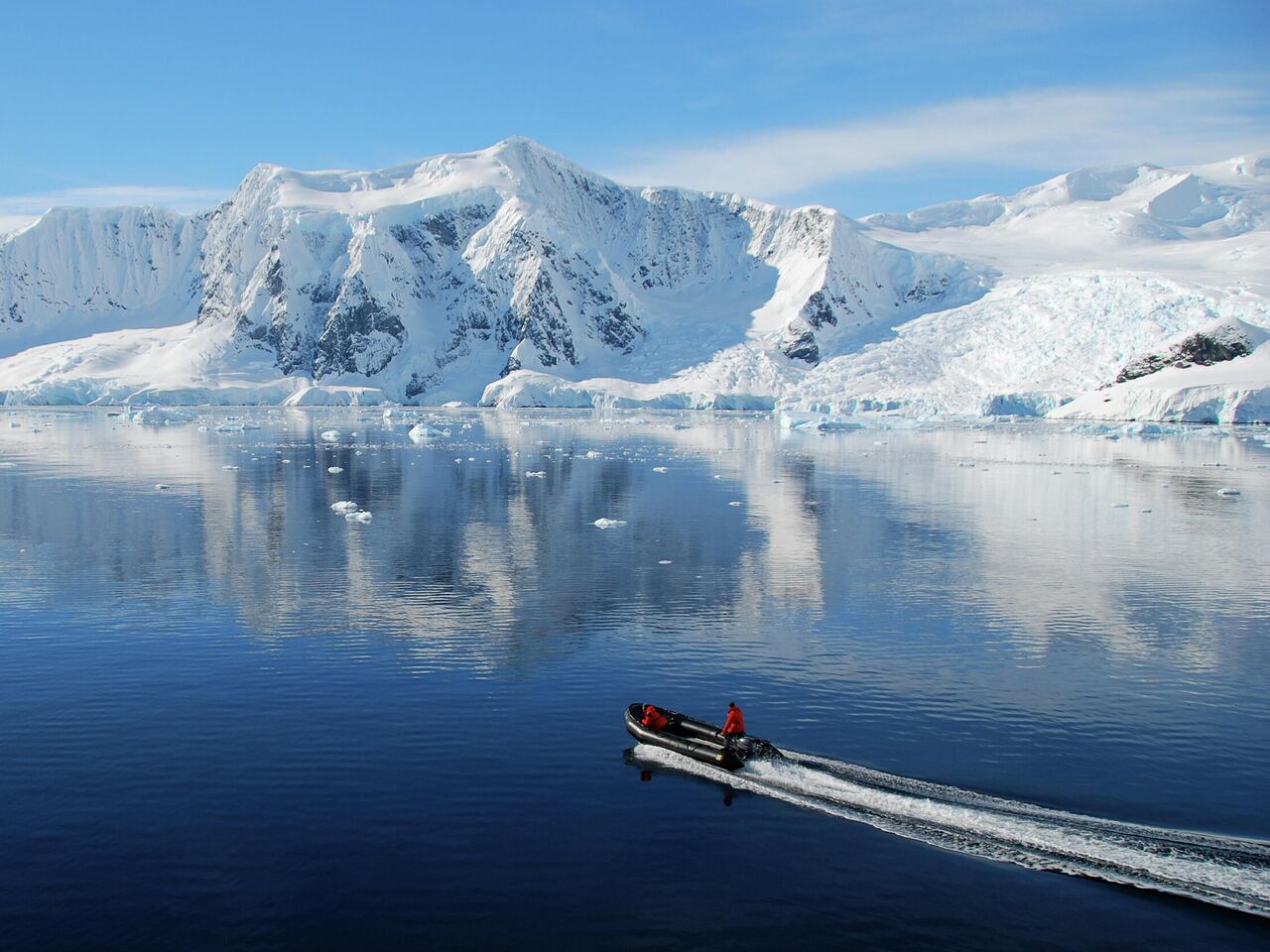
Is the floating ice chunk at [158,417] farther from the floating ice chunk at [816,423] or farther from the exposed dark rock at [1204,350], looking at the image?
the exposed dark rock at [1204,350]

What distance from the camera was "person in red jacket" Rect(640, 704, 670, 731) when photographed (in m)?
19.2

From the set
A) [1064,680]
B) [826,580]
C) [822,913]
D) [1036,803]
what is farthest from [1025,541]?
[822,913]

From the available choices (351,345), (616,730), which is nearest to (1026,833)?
(616,730)

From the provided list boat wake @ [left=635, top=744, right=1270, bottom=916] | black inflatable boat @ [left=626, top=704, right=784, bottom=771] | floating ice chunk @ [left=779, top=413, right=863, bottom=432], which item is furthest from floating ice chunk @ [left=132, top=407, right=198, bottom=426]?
boat wake @ [left=635, top=744, right=1270, bottom=916]

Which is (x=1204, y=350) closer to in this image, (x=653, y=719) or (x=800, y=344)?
(x=800, y=344)

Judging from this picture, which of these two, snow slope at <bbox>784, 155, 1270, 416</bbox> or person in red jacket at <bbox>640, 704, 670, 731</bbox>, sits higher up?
snow slope at <bbox>784, 155, 1270, 416</bbox>

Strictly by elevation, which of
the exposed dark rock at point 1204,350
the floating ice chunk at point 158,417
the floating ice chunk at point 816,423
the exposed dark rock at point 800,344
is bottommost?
the floating ice chunk at point 816,423

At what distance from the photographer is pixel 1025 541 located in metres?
41.7

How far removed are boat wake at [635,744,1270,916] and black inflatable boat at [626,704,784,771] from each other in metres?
0.21

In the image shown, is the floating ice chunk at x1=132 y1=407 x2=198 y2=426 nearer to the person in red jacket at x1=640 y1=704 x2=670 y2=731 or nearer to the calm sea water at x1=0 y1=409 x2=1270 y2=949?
the calm sea water at x1=0 y1=409 x2=1270 y2=949

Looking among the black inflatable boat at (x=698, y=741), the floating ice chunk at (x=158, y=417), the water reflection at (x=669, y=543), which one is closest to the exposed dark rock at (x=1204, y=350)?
the water reflection at (x=669, y=543)

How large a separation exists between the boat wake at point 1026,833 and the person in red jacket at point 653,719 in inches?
52.5

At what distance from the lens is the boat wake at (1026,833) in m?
14.8

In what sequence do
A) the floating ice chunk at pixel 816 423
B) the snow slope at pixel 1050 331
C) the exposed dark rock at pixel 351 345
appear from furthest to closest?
the exposed dark rock at pixel 351 345 → the snow slope at pixel 1050 331 → the floating ice chunk at pixel 816 423
